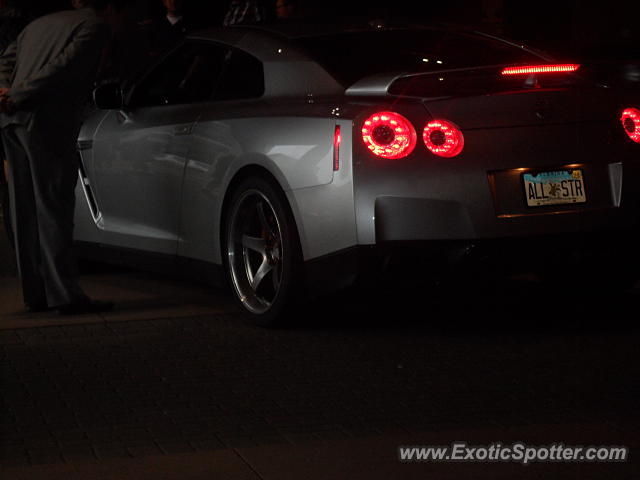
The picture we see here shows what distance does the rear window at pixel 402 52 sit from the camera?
27.1 ft

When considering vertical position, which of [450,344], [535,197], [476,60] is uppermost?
[476,60]

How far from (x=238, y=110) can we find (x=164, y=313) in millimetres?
1265

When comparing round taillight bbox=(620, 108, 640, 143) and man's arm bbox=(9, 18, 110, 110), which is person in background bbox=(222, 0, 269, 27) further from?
round taillight bbox=(620, 108, 640, 143)

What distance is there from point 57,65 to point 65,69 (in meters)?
0.05

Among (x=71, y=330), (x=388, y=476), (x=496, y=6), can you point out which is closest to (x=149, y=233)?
(x=71, y=330)

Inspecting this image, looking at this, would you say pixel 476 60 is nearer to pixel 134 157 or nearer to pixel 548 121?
pixel 548 121

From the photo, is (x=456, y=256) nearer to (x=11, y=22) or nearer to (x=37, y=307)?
(x=37, y=307)

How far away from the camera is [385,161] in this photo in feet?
24.6

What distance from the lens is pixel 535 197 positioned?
7.63 meters

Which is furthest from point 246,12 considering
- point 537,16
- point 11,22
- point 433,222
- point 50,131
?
point 433,222

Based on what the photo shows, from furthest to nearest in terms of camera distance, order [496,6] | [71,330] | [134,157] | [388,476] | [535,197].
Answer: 1. [496,6]
2. [134,157]
3. [71,330]
4. [535,197]
5. [388,476]

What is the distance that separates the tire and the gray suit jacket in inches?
45.3

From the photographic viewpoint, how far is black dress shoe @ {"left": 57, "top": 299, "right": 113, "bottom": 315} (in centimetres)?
890

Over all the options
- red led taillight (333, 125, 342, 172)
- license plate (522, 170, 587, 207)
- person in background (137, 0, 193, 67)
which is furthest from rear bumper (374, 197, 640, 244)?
person in background (137, 0, 193, 67)
